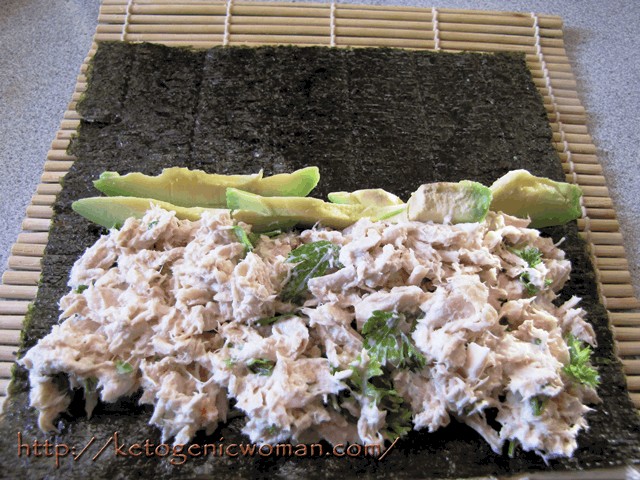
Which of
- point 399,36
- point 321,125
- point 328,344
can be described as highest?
point 399,36

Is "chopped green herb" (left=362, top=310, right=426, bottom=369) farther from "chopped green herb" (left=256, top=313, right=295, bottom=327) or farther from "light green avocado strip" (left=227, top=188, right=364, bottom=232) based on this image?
"light green avocado strip" (left=227, top=188, right=364, bottom=232)

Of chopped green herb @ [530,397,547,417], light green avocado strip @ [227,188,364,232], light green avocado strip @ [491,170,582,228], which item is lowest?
chopped green herb @ [530,397,547,417]

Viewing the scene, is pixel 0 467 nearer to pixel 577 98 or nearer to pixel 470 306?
pixel 470 306

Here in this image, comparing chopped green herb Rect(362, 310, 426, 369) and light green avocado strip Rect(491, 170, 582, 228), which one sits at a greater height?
light green avocado strip Rect(491, 170, 582, 228)

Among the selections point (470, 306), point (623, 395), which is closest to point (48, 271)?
point (470, 306)

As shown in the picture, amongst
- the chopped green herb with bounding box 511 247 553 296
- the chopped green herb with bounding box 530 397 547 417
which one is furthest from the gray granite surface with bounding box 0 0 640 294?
the chopped green herb with bounding box 530 397 547 417

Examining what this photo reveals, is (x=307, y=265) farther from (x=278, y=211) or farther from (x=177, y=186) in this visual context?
(x=177, y=186)

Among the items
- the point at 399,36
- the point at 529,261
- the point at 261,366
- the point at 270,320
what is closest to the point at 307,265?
the point at 270,320

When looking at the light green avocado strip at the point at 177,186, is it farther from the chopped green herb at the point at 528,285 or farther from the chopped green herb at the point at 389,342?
the chopped green herb at the point at 528,285

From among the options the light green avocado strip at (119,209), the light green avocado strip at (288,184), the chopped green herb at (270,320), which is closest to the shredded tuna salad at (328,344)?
the chopped green herb at (270,320)
